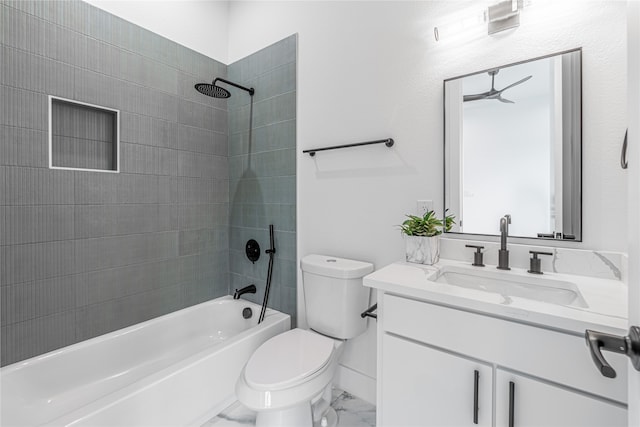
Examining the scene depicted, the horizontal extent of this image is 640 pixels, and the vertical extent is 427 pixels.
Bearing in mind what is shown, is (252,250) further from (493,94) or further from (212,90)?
(493,94)

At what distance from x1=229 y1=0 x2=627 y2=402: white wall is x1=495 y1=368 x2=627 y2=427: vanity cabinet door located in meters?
0.59

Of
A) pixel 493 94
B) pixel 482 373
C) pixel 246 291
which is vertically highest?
pixel 493 94

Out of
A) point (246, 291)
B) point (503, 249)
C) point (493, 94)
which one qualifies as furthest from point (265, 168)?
point (503, 249)

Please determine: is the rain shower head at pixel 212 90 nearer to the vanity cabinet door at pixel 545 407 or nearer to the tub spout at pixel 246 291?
the tub spout at pixel 246 291

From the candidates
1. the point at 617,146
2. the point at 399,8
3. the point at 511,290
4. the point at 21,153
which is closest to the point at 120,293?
the point at 21,153

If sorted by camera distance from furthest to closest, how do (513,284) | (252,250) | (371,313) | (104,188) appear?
1. (252,250)
2. (104,188)
3. (371,313)
4. (513,284)

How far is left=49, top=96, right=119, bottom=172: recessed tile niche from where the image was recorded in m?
1.59

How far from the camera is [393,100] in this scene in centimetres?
154

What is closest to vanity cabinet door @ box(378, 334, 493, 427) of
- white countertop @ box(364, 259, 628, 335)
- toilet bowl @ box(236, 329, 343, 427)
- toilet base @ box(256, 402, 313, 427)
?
white countertop @ box(364, 259, 628, 335)

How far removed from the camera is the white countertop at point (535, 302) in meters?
0.73

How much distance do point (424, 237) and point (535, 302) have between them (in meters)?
0.50

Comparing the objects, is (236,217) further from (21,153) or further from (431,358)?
(431,358)

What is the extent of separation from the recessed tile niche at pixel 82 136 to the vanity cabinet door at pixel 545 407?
2.15m

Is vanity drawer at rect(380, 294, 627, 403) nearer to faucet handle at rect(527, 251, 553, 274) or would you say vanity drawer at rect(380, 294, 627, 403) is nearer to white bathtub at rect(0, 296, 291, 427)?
faucet handle at rect(527, 251, 553, 274)
